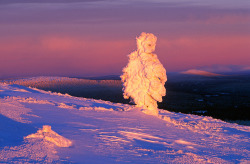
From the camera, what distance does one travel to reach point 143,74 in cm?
1406

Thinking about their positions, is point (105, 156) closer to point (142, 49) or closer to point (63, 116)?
point (63, 116)

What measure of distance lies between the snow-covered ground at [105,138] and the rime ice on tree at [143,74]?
1268mm

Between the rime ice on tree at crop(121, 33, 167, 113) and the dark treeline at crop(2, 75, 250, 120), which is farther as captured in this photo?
the dark treeline at crop(2, 75, 250, 120)

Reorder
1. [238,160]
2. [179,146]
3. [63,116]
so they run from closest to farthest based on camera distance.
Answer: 1. [238,160]
2. [179,146]
3. [63,116]

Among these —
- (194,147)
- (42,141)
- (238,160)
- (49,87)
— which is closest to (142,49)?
(194,147)

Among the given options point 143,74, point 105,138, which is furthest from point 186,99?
point 105,138

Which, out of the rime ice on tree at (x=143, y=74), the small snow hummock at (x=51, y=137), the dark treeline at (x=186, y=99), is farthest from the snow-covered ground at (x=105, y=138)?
the dark treeline at (x=186, y=99)

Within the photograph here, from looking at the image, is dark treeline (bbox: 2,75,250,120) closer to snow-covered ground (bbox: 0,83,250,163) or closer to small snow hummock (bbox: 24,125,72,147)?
snow-covered ground (bbox: 0,83,250,163)

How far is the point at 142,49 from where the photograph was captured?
14.4 metres

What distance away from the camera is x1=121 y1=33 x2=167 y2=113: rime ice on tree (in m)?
14.1

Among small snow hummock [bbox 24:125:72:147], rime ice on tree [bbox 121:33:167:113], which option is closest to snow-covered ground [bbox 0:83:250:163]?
small snow hummock [bbox 24:125:72:147]

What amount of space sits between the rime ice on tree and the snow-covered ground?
49.9 inches

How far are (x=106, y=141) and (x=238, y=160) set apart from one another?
314 centimetres

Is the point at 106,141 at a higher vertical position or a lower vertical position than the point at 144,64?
lower
